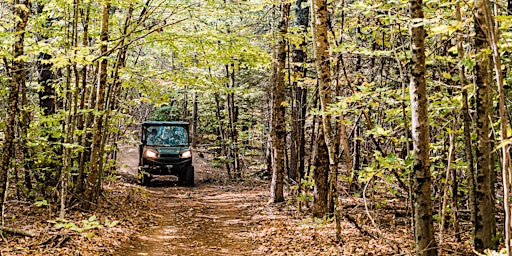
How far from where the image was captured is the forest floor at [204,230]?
21.2 ft

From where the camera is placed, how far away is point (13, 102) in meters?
5.72

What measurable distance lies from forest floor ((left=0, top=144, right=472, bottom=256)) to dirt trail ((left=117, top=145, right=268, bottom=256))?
0.7 inches

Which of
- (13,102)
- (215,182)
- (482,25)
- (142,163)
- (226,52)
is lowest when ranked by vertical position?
(215,182)

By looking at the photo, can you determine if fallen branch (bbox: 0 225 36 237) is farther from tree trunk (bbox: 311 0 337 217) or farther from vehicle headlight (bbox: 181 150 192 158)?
vehicle headlight (bbox: 181 150 192 158)

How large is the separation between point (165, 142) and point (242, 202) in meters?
4.88

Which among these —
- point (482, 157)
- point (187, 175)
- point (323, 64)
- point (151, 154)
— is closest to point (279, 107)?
point (323, 64)

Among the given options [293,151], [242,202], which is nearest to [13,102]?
[242,202]

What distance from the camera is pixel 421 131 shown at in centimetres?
419

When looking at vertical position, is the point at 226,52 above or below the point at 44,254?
above

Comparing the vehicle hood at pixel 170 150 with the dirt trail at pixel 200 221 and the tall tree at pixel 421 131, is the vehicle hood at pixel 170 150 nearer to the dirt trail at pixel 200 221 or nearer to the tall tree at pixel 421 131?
the dirt trail at pixel 200 221

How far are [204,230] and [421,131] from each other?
19.7 ft

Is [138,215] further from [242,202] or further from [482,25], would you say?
[482,25]

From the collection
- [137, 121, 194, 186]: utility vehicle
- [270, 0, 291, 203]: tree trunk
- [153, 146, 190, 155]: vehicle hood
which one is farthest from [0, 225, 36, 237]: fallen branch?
[153, 146, 190, 155]: vehicle hood

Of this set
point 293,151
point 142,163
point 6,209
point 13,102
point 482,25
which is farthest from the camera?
point 142,163
